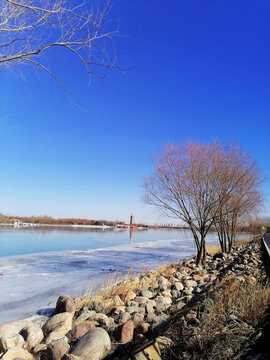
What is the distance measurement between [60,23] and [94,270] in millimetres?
7798

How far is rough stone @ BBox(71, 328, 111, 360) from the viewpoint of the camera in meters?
2.98

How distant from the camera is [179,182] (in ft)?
34.3

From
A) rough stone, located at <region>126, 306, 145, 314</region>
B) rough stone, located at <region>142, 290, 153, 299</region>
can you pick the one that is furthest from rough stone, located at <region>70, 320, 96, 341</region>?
rough stone, located at <region>142, 290, 153, 299</region>

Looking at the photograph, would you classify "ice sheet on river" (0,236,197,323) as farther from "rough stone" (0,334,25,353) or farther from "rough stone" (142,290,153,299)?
"rough stone" (142,290,153,299)

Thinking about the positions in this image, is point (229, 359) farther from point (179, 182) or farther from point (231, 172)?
point (231, 172)

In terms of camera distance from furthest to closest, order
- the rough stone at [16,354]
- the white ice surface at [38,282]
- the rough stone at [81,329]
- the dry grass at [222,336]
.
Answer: the white ice surface at [38,282], the rough stone at [81,329], the dry grass at [222,336], the rough stone at [16,354]

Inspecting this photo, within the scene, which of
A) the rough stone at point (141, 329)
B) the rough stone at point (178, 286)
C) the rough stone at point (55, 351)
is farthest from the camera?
the rough stone at point (178, 286)

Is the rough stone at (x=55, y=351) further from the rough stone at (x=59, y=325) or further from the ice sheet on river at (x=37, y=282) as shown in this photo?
the ice sheet on river at (x=37, y=282)

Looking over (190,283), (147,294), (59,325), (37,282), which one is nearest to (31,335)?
(59,325)

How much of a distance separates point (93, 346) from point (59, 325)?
847mm

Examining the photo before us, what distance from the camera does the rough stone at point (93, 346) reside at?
2.98 metres

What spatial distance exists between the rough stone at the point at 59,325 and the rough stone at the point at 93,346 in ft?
1.83

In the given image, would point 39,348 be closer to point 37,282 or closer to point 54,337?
point 54,337

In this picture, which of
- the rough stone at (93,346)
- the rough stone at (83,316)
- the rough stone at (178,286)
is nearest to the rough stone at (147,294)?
the rough stone at (178,286)
